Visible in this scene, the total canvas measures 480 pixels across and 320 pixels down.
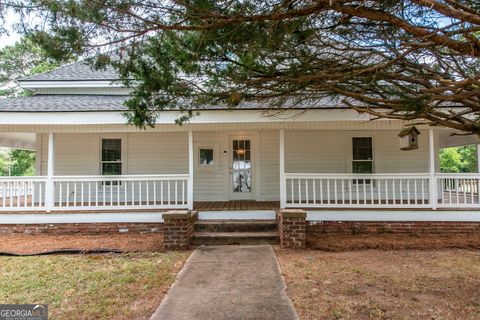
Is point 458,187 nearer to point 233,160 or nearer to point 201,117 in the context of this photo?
point 233,160

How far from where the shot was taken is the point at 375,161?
427 inches

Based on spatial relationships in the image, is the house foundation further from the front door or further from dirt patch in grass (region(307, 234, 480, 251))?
the front door

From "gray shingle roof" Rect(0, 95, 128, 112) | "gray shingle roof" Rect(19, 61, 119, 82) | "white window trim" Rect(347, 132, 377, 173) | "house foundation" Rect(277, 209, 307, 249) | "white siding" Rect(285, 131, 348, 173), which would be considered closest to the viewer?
"house foundation" Rect(277, 209, 307, 249)

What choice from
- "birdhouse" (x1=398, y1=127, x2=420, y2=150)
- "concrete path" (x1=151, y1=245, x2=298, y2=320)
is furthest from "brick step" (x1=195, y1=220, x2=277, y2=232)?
"birdhouse" (x1=398, y1=127, x2=420, y2=150)

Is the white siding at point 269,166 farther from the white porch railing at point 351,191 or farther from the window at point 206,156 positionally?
the window at point 206,156

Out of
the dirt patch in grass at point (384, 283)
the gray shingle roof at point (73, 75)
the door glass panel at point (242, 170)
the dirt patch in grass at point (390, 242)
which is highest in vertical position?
the gray shingle roof at point (73, 75)

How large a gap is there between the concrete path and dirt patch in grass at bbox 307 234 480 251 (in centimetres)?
147

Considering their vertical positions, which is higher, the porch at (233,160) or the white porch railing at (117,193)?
the porch at (233,160)

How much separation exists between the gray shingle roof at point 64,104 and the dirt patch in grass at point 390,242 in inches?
243

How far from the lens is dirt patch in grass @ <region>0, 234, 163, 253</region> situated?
7.33 m

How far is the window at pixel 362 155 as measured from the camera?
429 inches

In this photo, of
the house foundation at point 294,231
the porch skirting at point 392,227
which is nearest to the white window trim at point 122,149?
the house foundation at point 294,231

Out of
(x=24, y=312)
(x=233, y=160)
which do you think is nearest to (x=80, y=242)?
(x=24, y=312)

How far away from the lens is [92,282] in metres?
5.19
